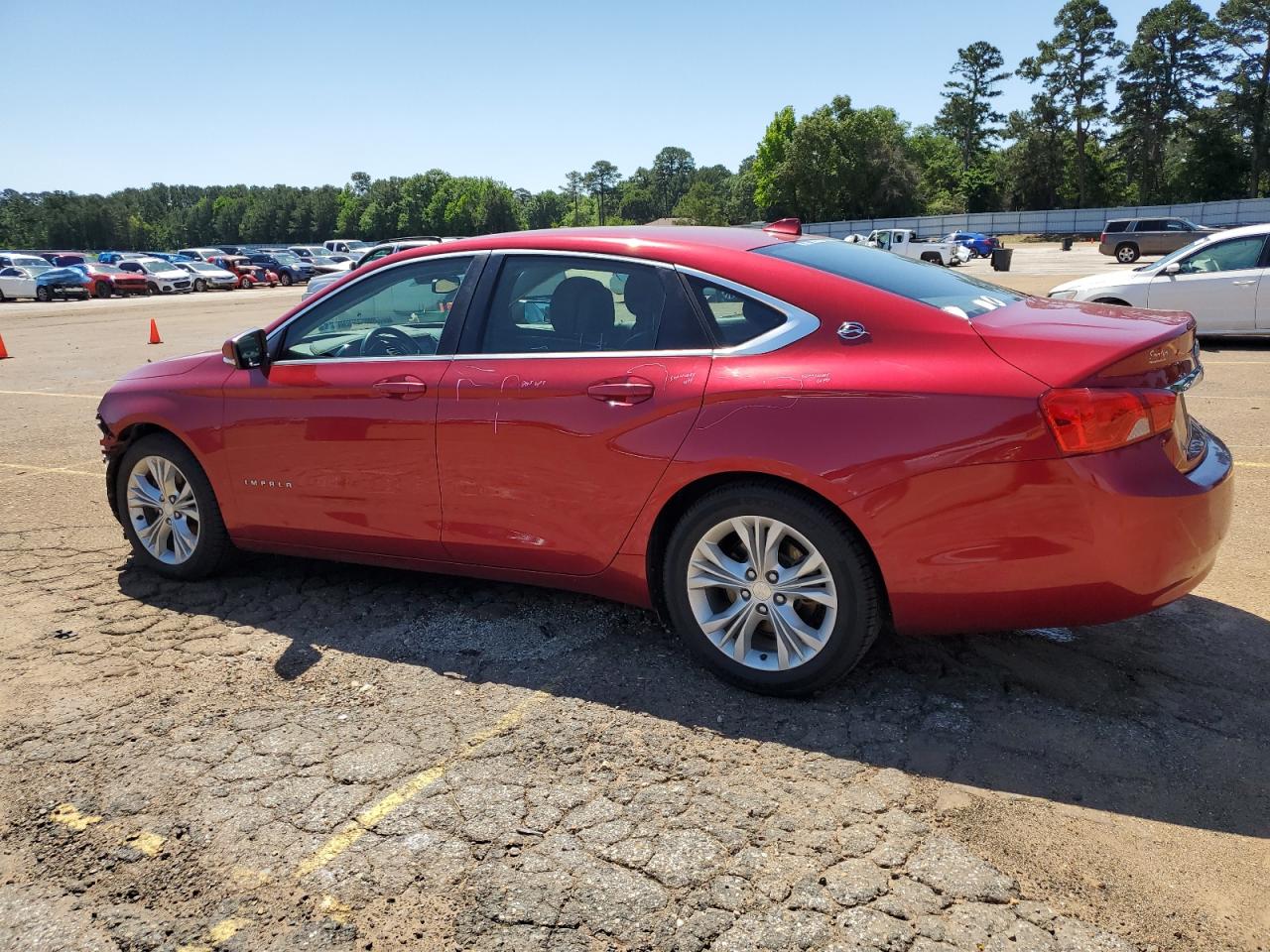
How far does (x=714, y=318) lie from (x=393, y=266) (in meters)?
1.60

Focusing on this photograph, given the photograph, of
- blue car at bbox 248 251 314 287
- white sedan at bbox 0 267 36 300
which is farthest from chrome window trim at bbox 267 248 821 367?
blue car at bbox 248 251 314 287

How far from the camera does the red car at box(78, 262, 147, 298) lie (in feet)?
130

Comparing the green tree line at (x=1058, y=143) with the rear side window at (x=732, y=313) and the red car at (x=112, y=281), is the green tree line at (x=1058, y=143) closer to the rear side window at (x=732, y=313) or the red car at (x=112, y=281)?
the red car at (x=112, y=281)

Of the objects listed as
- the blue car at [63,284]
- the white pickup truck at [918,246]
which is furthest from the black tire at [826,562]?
the blue car at [63,284]

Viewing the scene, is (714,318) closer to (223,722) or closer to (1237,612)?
(223,722)

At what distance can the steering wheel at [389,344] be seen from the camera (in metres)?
4.31

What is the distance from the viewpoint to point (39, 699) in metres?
3.83

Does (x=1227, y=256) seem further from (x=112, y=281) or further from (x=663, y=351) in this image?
(x=112, y=281)

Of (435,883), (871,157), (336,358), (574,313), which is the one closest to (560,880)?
(435,883)

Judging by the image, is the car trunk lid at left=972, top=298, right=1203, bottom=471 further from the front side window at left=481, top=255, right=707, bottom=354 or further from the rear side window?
the front side window at left=481, top=255, right=707, bottom=354

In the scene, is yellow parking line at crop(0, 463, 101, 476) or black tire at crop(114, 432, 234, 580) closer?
black tire at crop(114, 432, 234, 580)

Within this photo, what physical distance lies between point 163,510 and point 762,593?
319 centimetres

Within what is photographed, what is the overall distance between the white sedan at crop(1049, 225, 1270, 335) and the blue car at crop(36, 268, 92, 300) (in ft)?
123

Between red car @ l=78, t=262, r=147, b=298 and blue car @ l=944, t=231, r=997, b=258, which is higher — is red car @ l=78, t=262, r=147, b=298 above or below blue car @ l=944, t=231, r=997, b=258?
above
